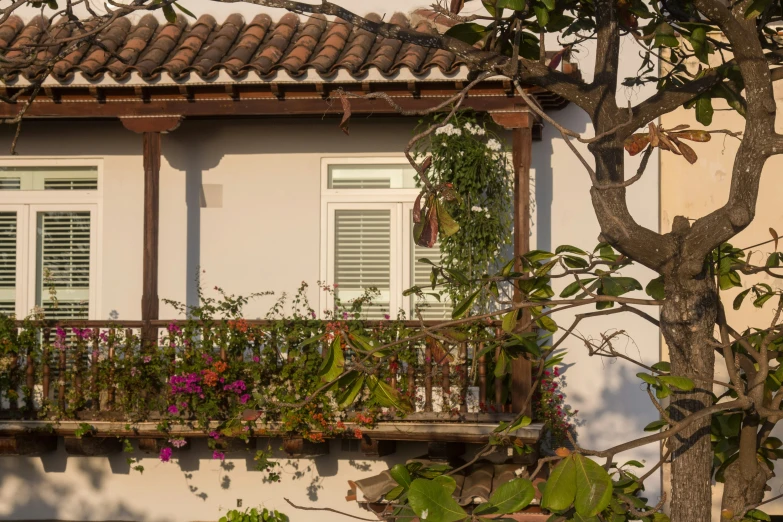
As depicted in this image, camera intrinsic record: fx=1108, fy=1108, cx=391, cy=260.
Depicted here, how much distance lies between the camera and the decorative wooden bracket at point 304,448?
29.7 feet

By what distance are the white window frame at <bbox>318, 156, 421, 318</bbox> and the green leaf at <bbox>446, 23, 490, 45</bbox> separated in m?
6.38

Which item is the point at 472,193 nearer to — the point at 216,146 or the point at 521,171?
the point at 521,171

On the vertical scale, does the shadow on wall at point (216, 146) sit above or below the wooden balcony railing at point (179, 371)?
above

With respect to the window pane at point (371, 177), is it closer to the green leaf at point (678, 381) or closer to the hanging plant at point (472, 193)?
the hanging plant at point (472, 193)

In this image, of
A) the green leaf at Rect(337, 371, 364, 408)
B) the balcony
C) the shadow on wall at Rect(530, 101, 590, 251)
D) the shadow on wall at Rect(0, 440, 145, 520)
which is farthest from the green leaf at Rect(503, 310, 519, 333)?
the shadow on wall at Rect(0, 440, 145, 520)

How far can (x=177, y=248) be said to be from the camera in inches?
411

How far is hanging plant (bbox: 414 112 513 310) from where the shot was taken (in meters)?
9.38

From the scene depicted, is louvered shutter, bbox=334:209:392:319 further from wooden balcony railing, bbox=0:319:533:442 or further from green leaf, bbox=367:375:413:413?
green leaf, bbox=367:375:413:413

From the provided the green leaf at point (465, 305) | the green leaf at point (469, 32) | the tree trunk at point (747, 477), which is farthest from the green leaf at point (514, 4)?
the tree trunk at point (747, 477)

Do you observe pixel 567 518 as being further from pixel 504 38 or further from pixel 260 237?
pixel 260 237

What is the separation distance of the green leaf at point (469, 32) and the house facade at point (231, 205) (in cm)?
513

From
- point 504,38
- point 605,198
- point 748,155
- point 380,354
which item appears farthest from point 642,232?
point 504,38

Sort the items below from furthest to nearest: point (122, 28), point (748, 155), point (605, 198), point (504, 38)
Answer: point (122, 28), point (504, 38), point (605, 198), point (748, 155)

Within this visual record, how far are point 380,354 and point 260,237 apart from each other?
24.1ft
